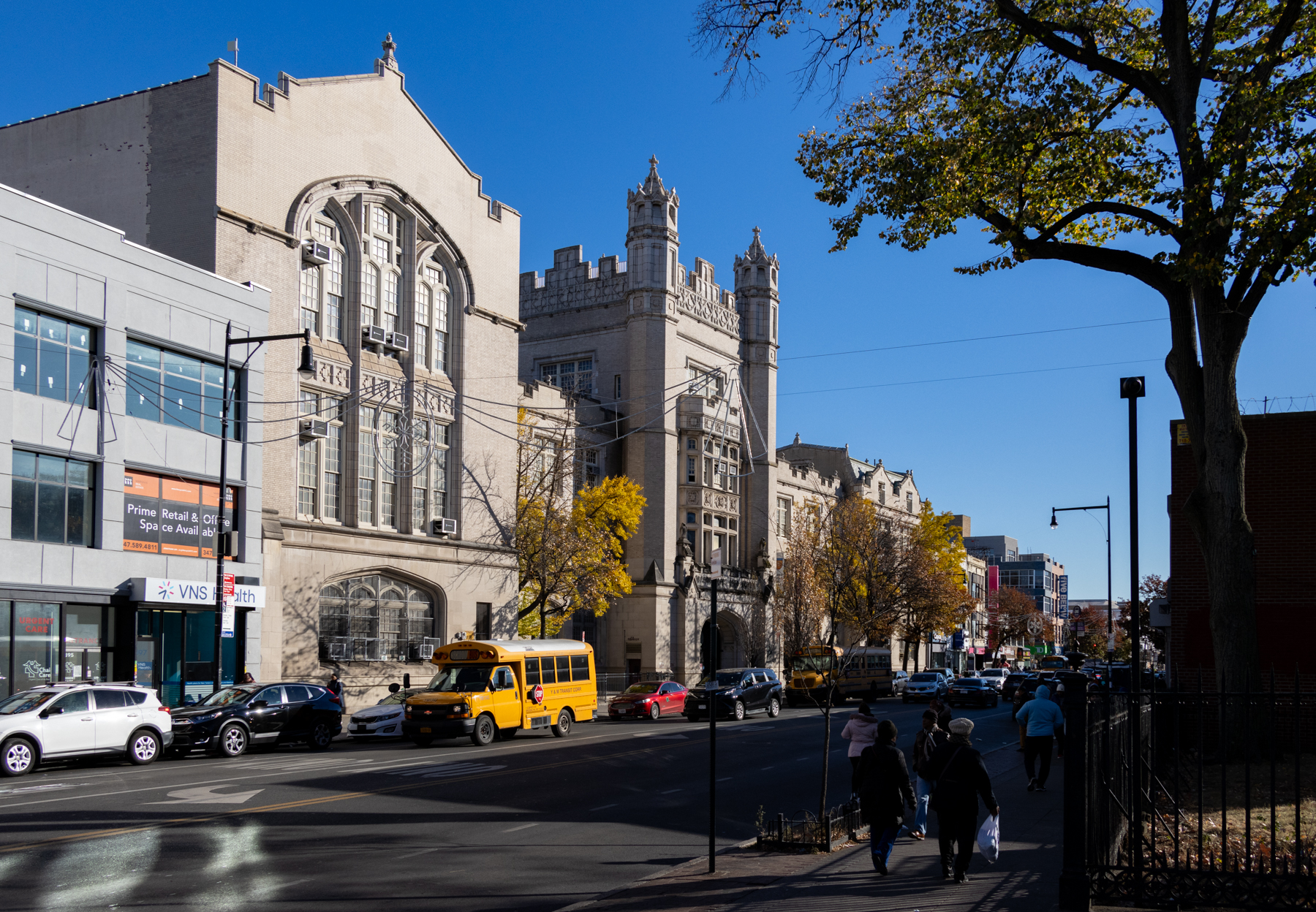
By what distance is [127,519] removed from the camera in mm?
29922

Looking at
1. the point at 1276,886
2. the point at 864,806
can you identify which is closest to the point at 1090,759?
the point at 1276,886

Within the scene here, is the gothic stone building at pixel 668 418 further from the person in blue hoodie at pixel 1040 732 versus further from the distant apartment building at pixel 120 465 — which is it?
the person in blue hoodie at pixel 1040 732

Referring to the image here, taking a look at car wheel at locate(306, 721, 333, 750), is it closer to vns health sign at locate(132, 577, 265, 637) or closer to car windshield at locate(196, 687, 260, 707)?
car windshield at locate(196, 687, 260, 707)

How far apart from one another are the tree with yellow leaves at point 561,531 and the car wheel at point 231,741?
58.9ft

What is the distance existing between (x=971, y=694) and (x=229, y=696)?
33231mm

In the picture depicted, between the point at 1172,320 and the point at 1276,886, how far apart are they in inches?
345

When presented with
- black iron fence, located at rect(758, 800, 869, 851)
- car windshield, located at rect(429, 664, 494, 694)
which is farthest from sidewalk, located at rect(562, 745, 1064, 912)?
car windshield, located at rect(429, 664, 494, 694)

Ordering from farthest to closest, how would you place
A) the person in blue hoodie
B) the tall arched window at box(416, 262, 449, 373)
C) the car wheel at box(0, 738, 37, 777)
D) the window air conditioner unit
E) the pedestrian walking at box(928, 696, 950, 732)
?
the tall arched window at box(416, 262, 449, 373) → the window air conditioner unit → the car wheel at box(0, 738, 37, 777) → the person in blue hoodie → the pedestrian walking at box(928, 696, 950, 732)

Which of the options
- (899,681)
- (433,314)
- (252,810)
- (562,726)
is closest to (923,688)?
(899,681)

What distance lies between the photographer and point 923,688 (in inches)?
2061

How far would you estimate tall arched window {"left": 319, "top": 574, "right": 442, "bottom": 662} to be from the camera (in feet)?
124

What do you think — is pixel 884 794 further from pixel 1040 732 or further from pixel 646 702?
pixel 646 702

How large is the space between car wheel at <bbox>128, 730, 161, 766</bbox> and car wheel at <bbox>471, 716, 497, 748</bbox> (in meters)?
6.94

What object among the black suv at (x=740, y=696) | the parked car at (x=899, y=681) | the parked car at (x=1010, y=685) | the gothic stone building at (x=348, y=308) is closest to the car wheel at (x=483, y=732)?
the gothic stone building at (x=348, y=308)
